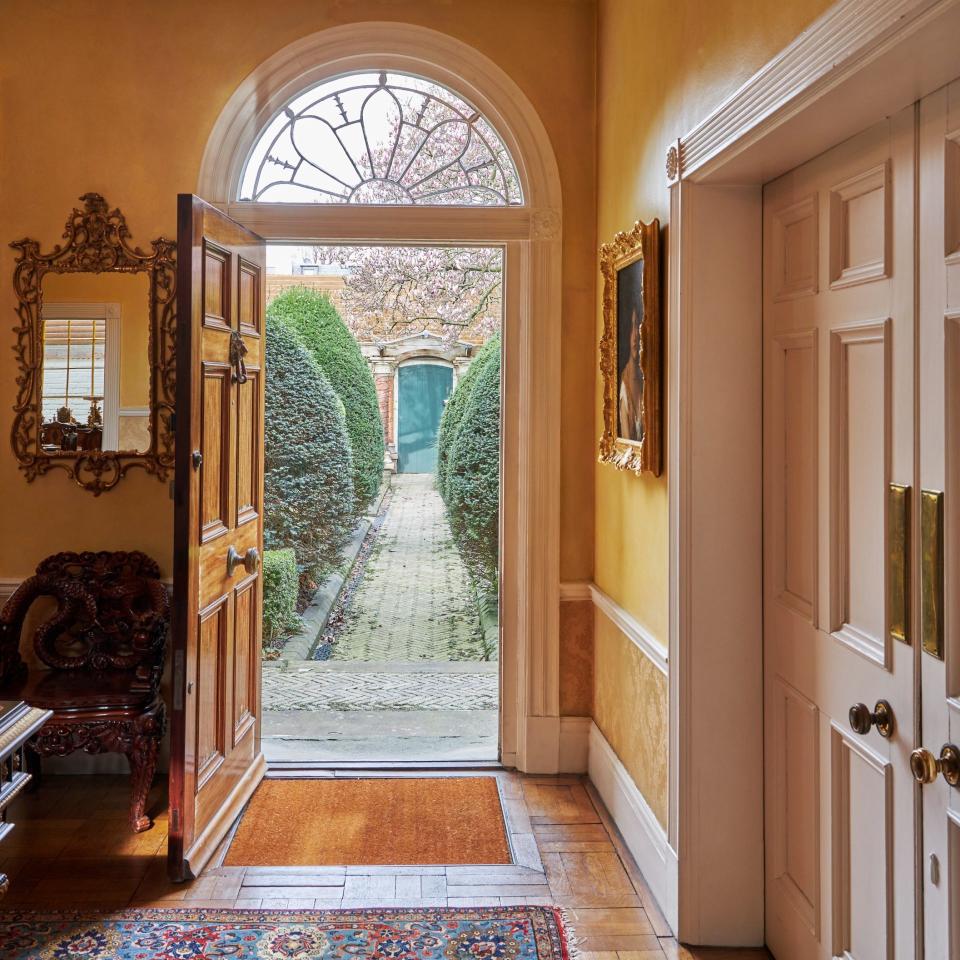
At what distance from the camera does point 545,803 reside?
3916 millimetres

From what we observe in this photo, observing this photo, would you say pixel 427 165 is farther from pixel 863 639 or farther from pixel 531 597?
pixel 863 639

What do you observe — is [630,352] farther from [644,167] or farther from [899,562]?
[899,562]

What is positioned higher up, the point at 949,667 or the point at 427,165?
the point at 427,165

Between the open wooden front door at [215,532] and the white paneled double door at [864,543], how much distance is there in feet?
6.09

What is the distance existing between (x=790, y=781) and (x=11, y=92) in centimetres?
402

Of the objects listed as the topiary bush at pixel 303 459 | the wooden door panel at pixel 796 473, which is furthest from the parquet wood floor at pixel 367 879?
the topiary bush at pixel 303 459

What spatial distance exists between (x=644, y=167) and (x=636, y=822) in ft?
7.52

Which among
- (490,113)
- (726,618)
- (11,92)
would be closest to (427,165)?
(490,113)

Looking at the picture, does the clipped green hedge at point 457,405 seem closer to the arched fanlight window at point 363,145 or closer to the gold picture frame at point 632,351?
the arched fanlight window at point 363,145

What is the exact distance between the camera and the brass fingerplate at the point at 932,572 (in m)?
1.86

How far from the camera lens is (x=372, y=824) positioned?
3.69m

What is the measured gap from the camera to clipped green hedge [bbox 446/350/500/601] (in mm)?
7918

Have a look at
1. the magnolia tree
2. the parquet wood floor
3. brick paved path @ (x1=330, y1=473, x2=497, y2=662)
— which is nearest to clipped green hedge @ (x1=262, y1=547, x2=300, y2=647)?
brick paved path @ (x1=330, y1=473, x2=497, y2=662)

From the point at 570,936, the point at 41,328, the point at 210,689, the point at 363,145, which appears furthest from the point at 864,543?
the point at 41,328
